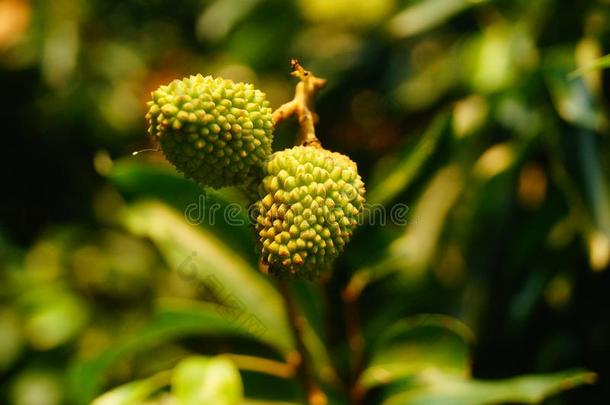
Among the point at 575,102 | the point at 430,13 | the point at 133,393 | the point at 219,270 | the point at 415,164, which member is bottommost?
the point at 133,393

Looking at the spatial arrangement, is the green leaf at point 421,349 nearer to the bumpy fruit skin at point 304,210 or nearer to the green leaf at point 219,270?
the green leaf at point 219,270

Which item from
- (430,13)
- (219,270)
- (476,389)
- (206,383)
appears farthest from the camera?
(430,13)

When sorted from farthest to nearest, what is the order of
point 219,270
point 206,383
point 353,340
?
point 353,340
point 219,270
point 206,383

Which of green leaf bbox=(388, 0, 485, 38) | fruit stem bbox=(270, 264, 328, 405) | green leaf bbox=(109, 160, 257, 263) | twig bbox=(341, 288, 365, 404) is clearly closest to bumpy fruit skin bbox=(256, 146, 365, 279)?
fruit stem bbox=(270, 264, 328, 405)

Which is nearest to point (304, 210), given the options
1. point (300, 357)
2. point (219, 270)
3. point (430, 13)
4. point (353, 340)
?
point (300, 357)

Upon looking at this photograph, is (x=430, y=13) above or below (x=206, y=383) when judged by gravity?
above

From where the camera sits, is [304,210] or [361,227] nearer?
[304,210]

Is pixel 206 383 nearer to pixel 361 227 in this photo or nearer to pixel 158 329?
pixel 158 329

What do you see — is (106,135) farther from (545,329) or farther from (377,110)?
(545,329)

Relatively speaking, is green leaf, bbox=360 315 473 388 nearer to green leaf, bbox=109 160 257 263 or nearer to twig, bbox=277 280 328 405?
twig, bbox=277 280 328 405
